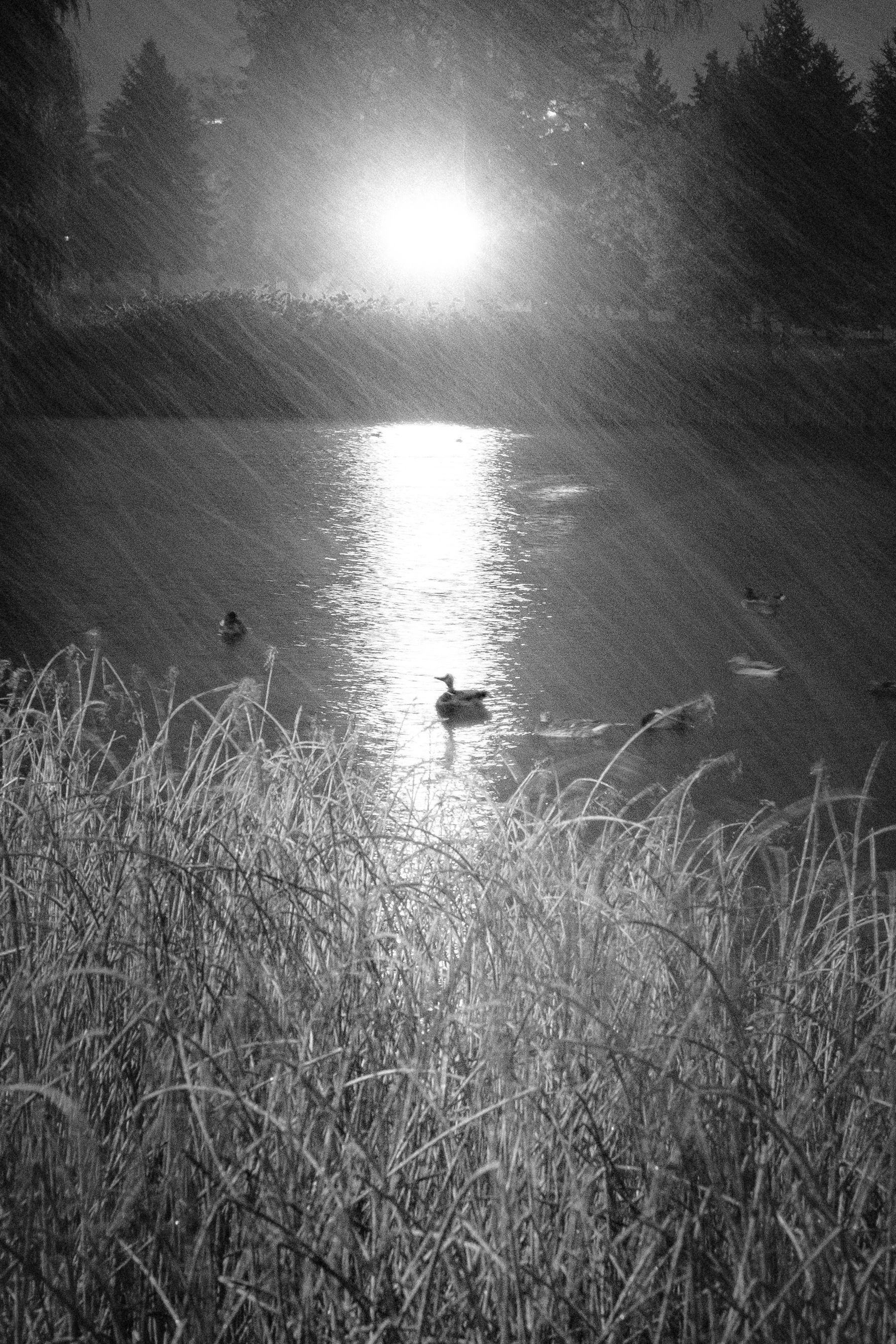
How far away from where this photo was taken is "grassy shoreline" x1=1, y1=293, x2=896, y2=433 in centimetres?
1989

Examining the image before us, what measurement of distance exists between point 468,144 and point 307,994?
3521 cm

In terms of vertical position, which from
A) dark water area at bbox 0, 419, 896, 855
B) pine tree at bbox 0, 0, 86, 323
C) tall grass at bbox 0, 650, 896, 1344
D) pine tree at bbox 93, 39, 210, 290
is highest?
pine tree at bbox 93, 39, 210, 290

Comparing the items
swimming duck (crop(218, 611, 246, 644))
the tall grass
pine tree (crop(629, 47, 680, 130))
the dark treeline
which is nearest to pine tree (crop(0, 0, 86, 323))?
the dark treeline

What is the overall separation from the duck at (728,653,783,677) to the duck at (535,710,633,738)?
1085 mm

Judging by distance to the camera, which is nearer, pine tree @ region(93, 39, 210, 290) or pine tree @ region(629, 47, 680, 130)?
pine tree @ region(629, 47, 680, 130)

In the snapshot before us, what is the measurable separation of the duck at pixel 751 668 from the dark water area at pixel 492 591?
0.24ft

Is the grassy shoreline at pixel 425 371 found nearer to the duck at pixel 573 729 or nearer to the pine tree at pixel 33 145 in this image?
the pine tree at pixel 33 145

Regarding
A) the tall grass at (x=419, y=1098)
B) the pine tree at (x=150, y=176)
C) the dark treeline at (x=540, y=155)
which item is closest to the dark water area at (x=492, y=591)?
the tall grass at (x=419, y=1098)

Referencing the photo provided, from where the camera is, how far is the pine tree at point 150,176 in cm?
5591

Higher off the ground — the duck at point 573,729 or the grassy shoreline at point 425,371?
the grassy shoreline at point 425,371

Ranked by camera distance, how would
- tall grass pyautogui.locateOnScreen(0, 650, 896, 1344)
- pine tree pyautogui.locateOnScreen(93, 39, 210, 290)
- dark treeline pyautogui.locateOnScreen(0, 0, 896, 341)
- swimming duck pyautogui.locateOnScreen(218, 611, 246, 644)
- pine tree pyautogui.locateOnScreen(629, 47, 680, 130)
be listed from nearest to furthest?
tall grass pyautogui.locateOnScreen(0, 650, 896, 1344) → swimming duck pyautogui.locateOnScreen(218, 611, 246, 644) → dark treeline pyautogui.locateOnScreen(0, 0, 896, 341) → pine tree pyautogui.locateOnScreen(629, 47, 680, 130) → pine tree pyautogui.locateOnScreen(93, 39, 210, 290)

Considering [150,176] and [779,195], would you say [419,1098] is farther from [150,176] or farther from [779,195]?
[150,176]

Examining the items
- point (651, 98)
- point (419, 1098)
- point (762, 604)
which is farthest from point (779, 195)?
point (419, 1098)

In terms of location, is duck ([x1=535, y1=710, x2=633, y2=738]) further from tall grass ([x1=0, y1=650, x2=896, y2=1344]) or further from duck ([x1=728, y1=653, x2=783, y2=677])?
tall grass ([x1=0, y1=650, x2=896, y2=1344])
